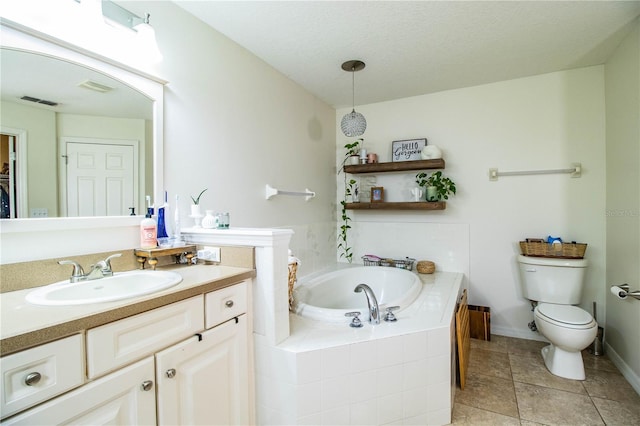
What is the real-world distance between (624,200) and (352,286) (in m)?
2.13

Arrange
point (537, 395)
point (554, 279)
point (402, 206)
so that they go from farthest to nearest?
point (402, 206), point (554, 279), point (537, 395)

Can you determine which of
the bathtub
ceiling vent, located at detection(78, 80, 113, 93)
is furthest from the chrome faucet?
the bathtub

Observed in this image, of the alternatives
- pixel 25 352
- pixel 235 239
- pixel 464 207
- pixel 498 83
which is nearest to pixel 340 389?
pixel 235 239

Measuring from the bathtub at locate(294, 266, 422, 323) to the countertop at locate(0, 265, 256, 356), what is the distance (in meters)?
1.11

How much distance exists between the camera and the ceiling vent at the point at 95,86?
132 cm

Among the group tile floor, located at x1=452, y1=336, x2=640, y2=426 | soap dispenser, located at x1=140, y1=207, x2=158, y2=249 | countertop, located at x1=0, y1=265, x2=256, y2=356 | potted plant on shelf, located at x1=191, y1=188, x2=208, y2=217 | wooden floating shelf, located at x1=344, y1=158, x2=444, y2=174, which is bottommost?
tile floor, located at x1=452, y1=336, x2=640, y2=426

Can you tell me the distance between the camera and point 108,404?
89 centimetres

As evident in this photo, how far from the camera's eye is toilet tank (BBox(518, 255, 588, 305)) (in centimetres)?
231

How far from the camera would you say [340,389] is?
143 cm

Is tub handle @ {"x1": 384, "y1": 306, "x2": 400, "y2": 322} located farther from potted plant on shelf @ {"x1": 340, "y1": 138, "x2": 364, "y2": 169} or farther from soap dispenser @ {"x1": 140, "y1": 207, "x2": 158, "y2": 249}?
potted plant on shelf @ {"x1": 340, "y1": 138, "x2": 364, "y2": 169}

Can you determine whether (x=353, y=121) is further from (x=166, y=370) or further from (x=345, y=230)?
(x=166, y=370)

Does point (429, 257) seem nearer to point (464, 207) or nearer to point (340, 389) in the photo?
point (464, 207)

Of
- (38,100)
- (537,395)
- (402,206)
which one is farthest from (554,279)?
(38,100)

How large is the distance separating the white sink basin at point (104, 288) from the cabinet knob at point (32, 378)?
0.21 metres
